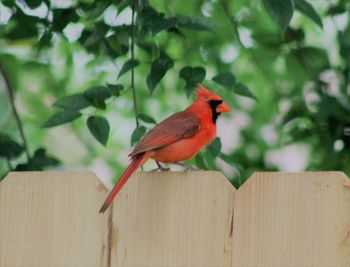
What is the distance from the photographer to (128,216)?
251cm

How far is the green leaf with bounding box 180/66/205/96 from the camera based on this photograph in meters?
3.13

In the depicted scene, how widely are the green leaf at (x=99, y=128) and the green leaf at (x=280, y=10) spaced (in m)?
0.65

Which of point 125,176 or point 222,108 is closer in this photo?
point 125,176

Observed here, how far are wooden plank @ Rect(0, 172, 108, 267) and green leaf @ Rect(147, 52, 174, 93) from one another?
650 millimetres

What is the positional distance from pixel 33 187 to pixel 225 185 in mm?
569

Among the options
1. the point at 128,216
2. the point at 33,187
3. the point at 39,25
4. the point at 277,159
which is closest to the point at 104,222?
the point at 128,216

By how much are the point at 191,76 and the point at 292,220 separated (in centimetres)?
95

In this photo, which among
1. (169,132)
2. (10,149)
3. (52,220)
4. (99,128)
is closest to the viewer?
(52,220)

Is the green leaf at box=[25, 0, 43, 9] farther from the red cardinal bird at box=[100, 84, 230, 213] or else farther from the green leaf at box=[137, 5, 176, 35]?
the red cardinal bird at box=[100, 84, 230, 213]

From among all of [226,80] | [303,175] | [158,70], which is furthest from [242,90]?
[303,175]

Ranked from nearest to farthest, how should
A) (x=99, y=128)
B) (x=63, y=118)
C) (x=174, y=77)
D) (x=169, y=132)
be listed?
(x=169, y=132) → (x=99, y=128) → (x=63, y=118) → (x=174, y=77)

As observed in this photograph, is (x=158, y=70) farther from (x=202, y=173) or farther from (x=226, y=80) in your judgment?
(x=202, y=173)

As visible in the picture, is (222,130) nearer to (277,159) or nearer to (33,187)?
(277,159)

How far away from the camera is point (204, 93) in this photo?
9.87 ft
